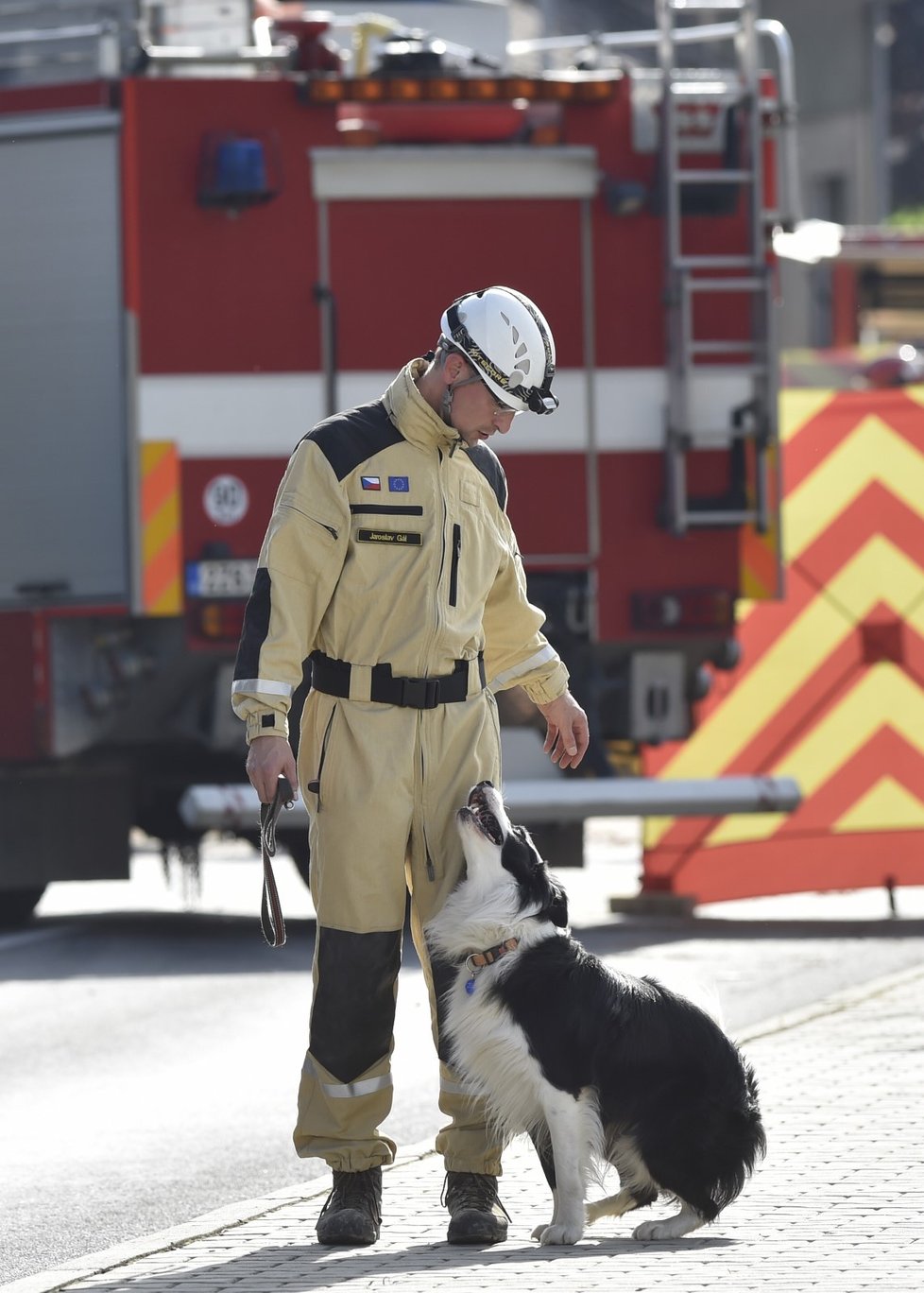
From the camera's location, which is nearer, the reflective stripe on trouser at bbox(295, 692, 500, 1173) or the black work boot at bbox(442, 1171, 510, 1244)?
the black work boot at bbox(442, 1171, 510, 1244)

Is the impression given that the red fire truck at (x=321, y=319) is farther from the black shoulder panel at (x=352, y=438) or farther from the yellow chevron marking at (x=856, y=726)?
the black shoulder panel at (x=352, y=438)

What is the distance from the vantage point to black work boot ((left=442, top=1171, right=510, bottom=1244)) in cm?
504

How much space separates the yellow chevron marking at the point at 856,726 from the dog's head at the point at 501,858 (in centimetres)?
628

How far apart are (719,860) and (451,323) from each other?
6.43 m

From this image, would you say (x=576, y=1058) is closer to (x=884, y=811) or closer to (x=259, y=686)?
(x=259, y=686)

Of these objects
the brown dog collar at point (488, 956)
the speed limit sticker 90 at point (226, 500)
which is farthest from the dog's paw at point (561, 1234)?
the speed limit sticker 90 at point (226, 500)

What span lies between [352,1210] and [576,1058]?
1.86 ft

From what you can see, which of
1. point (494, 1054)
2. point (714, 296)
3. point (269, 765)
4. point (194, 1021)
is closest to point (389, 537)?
point (269, 765)

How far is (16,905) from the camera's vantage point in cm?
1145

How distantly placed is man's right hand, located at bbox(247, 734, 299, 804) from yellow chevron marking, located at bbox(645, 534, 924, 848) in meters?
6.42

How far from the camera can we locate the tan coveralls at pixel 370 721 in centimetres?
520

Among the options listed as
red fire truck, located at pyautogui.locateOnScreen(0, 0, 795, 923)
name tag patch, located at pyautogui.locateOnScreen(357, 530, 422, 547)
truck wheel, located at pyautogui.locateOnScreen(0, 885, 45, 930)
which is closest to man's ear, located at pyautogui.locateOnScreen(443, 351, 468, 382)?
name tag patch, located at pyautogui.locateOnScreen(357, 530, 422, 547)

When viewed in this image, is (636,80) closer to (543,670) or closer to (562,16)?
(543,670)

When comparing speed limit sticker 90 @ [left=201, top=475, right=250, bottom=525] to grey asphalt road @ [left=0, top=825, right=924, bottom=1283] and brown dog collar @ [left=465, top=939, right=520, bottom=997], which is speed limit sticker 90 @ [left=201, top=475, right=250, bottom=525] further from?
brown dog collar @ [left=465, top=939, right=520, bottom=997]
